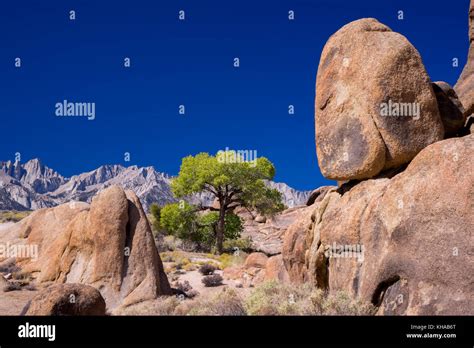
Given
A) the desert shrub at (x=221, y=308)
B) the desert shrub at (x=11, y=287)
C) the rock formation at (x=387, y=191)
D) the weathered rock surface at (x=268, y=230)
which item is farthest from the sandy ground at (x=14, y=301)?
the weathered rock surface at (x=268, y=230)

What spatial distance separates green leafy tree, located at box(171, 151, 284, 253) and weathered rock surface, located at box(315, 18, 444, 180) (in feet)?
72.4

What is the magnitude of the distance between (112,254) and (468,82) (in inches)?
412

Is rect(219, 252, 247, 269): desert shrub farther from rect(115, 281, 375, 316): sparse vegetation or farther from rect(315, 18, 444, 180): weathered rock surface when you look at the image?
rect(315, 18, 444, 180): weathered rock surface

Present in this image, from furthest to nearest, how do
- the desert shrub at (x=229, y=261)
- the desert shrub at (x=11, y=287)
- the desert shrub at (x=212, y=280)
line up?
the desert shrub at (x=229, y=261) < the desert shrub at (x=212, y=280) < the desert shrub at (x=11, y=287)

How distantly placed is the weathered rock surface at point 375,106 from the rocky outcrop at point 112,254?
5894 mm


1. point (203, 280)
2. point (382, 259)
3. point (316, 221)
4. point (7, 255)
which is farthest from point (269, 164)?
point (382, 259)

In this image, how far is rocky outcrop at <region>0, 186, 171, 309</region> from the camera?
13.8 m

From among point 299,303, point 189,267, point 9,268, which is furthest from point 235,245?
point 299,303

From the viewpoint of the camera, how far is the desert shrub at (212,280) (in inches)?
779

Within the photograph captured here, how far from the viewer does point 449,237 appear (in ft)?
25.3

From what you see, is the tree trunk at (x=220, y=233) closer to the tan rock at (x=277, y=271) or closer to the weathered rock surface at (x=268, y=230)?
the weathered rock surface at (x=268, y=230)

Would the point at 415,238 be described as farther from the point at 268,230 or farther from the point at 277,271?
the point at 268,230

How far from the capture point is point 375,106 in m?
10.4

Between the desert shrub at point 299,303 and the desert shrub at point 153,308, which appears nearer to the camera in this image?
the desert shrub at point 299,303
